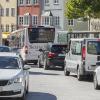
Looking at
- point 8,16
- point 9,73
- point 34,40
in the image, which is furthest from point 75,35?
point 8,16

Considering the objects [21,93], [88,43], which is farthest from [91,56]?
[21,93]

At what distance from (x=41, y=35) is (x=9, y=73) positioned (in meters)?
26.4

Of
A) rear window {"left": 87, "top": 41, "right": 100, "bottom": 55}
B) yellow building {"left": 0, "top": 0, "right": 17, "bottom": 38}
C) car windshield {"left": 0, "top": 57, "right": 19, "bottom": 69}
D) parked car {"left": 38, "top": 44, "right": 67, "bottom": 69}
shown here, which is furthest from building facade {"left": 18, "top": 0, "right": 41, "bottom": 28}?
car windshield {"left": 0, "top": 57, "right": 19, "bottom": 69}

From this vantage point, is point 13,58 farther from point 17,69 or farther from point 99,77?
point 99,77

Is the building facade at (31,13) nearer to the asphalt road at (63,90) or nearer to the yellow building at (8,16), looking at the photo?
the yellow building at (8,16)

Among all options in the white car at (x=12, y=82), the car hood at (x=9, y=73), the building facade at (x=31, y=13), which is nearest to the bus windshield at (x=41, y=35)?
the white car at (x=12, y=82)

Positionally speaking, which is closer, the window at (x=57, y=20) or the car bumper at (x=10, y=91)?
the car bumper at (x=10, y=91)

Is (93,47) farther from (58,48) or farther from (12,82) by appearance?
(58,48)

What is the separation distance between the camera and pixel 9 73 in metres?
17.2

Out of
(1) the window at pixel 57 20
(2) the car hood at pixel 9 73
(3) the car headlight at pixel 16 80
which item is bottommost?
(3) the car headlight at pixel 16 80

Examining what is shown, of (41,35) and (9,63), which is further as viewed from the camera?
(41,35)

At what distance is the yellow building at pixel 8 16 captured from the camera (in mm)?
103688

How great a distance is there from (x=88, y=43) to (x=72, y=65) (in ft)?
8.56

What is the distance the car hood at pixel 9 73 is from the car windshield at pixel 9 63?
20.2 inches
